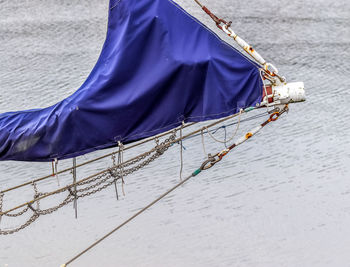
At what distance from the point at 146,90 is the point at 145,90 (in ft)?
0.05

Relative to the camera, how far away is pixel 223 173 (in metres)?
13.4

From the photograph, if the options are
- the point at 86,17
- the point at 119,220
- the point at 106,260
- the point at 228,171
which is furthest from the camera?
the point at 86,17

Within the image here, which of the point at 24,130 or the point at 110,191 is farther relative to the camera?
the point at 110,191

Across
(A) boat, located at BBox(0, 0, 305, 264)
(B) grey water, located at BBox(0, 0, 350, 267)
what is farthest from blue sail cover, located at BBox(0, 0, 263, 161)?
(B) grey water, located at BBox(0, 0, 350, 267)

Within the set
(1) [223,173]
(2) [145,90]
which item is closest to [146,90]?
(2) [145,90]

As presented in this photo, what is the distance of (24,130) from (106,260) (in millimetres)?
5385

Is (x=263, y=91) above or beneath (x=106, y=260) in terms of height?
above

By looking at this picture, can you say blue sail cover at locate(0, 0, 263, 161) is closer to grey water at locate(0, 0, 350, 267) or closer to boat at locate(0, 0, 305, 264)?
boat at locate(0, 0, 305, 264)

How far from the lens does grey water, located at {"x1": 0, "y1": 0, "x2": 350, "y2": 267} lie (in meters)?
12.1

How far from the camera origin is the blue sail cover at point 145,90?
7383mm

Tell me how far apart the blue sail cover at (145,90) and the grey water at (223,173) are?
5.21m

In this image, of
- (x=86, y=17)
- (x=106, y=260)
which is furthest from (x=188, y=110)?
(x=86, y=17)

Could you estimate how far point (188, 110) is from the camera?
7625 millimetres

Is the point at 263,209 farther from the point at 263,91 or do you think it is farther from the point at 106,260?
the point at 263,91
